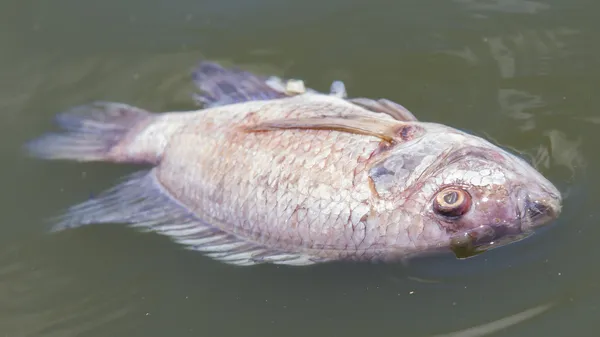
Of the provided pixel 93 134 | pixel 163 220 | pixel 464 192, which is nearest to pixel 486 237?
pixel 464 192

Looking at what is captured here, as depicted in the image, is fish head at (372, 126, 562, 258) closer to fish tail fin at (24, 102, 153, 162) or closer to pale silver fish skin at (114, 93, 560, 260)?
pale silver fish skin at (114, 93, 560, 260)

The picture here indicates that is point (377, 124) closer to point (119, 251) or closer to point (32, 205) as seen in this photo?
point (119, 251)

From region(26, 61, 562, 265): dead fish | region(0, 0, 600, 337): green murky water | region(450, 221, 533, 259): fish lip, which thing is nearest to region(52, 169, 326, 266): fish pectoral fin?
region(26, 61, 562, 265): dead fish

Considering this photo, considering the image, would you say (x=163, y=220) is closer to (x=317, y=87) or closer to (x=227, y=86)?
(x=227, y=86)

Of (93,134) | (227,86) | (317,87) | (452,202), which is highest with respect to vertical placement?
(227,86)

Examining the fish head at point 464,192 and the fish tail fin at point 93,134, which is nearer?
the fish head at point 464,192

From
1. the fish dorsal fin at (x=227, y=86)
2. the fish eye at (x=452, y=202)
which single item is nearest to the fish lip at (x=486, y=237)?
the fish eye at (x=452, y=202)

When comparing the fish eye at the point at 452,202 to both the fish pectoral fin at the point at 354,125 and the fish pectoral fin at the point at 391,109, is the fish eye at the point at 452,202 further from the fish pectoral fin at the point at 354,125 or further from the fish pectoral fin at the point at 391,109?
the fish pectoral fin at the point at 391,109

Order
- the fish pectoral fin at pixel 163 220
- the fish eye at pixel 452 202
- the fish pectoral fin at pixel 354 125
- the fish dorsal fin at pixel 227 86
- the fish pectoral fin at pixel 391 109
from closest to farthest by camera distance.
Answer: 1. the fish eye at pixel 452 202
2. the fish pectoral fin at pixel 354 125
3. the fish pectoral fin at pixel 163 220
4. the fish pectoral fin at pixel 391 109
5. the fish dorsal fin at pixel 227 86
